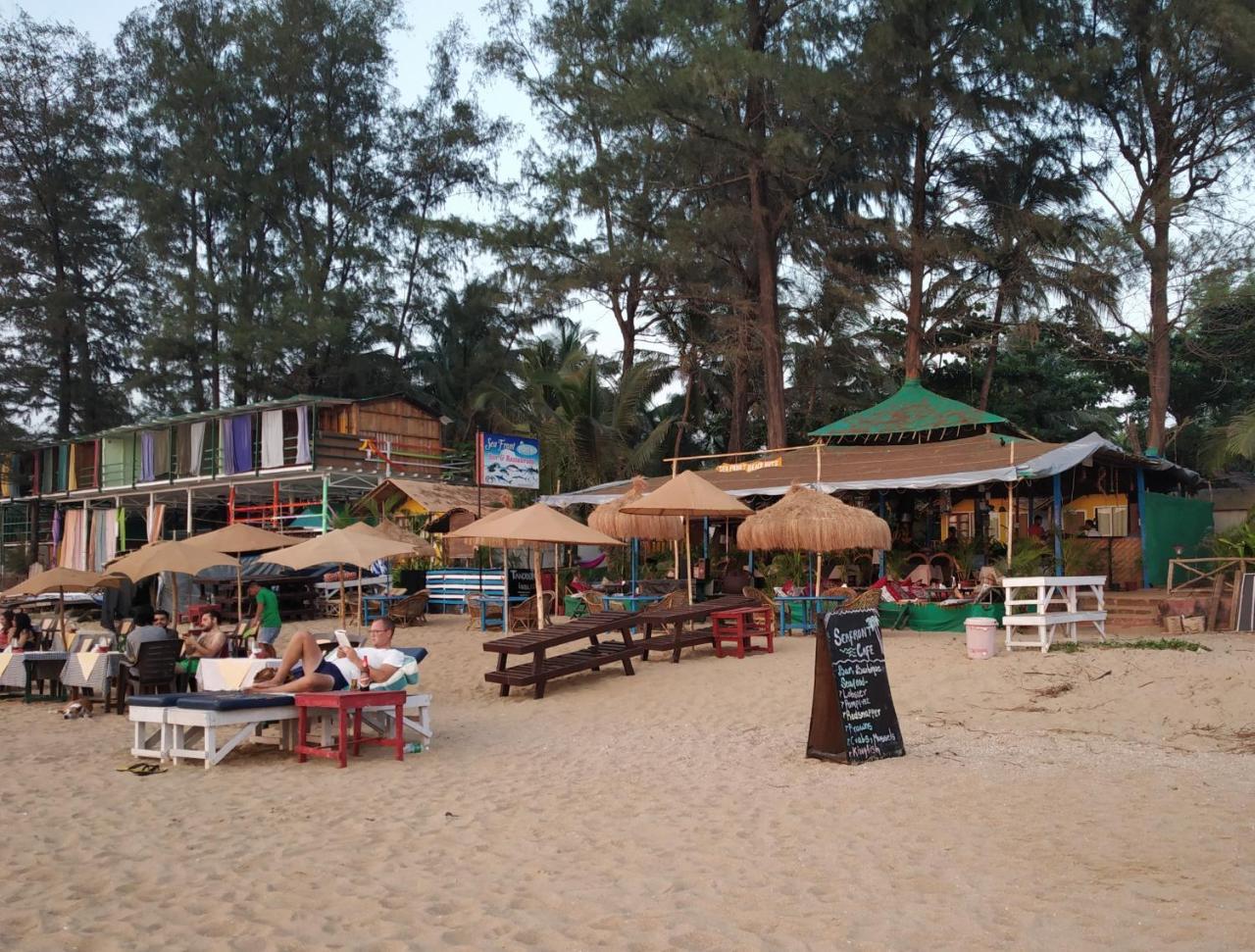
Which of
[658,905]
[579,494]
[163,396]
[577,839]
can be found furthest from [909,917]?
[163,396]

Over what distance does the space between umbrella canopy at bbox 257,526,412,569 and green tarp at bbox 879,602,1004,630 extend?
672 centimetres

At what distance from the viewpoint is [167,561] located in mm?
12203

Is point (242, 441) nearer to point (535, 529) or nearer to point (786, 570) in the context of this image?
point (786, 570)

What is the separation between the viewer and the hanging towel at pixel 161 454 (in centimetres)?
3209

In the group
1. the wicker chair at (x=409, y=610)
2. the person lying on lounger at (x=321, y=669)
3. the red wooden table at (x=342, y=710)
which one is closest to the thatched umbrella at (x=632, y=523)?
the wicker chair at (x=409, y=610)

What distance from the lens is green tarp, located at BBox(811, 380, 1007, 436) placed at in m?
19.3

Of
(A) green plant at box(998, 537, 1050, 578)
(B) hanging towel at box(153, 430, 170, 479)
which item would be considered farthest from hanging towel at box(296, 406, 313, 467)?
(A) green plant at box(998, 537, 1050, 578)

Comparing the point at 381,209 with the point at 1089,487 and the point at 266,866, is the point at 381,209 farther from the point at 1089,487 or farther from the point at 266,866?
the point at 266,866

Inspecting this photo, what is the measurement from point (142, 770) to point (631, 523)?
9.17 metres

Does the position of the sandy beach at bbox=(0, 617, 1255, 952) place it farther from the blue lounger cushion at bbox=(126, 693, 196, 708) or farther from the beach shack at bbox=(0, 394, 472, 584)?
the beach shack at bbox=(0, 394, 472, 584)

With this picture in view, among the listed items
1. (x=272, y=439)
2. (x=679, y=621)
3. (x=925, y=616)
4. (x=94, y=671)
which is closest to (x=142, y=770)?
(x=94, y=671)

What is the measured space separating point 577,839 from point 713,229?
18.5 metres

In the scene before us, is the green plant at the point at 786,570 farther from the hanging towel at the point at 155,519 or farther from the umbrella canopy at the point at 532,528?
the hanging towel at the point at 155,519

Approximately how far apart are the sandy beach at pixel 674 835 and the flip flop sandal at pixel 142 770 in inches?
6.1
